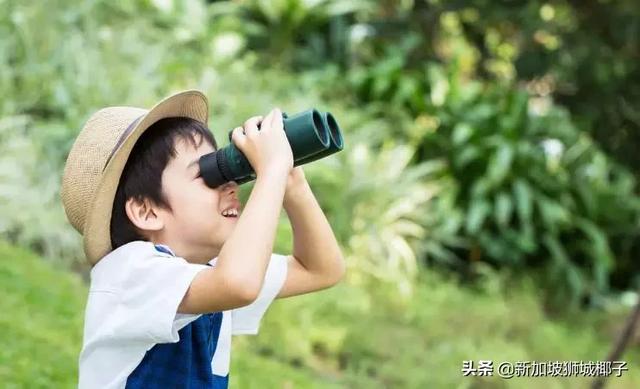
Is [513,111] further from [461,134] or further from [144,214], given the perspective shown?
[144,214]

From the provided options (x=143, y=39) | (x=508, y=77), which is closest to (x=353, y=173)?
(x=143, y=39)

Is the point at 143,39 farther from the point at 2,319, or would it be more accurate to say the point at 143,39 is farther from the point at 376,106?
the point at 2,319

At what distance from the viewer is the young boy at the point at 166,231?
1.91 metres

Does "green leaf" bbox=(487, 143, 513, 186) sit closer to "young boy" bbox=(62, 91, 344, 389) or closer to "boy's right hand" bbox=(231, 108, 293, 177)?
"young boy" bbox=(62, 91, 344, 389)

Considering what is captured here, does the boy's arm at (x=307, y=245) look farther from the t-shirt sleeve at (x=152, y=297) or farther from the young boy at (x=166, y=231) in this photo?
the t-shirt sleeve at (x=152, y=297)

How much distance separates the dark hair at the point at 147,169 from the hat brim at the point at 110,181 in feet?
0.08

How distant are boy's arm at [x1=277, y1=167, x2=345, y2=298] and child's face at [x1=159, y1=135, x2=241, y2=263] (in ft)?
0.47

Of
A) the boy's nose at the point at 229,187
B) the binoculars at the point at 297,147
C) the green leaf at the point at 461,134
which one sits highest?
the binoculars at the point at 297,147

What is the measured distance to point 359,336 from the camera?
5.40 meters

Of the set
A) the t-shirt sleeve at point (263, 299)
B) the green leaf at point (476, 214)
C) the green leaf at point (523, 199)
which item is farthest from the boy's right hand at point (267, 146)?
the green leaf at point (523, 199)

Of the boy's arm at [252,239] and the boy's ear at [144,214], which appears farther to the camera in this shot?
the boy's ear at [144,214]

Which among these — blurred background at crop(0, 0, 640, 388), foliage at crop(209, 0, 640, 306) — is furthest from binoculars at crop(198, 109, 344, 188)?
foliage at crop(209, 0, 640, 306)

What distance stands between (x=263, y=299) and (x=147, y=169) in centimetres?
41

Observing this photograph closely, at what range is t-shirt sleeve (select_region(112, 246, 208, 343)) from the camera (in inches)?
75.5
